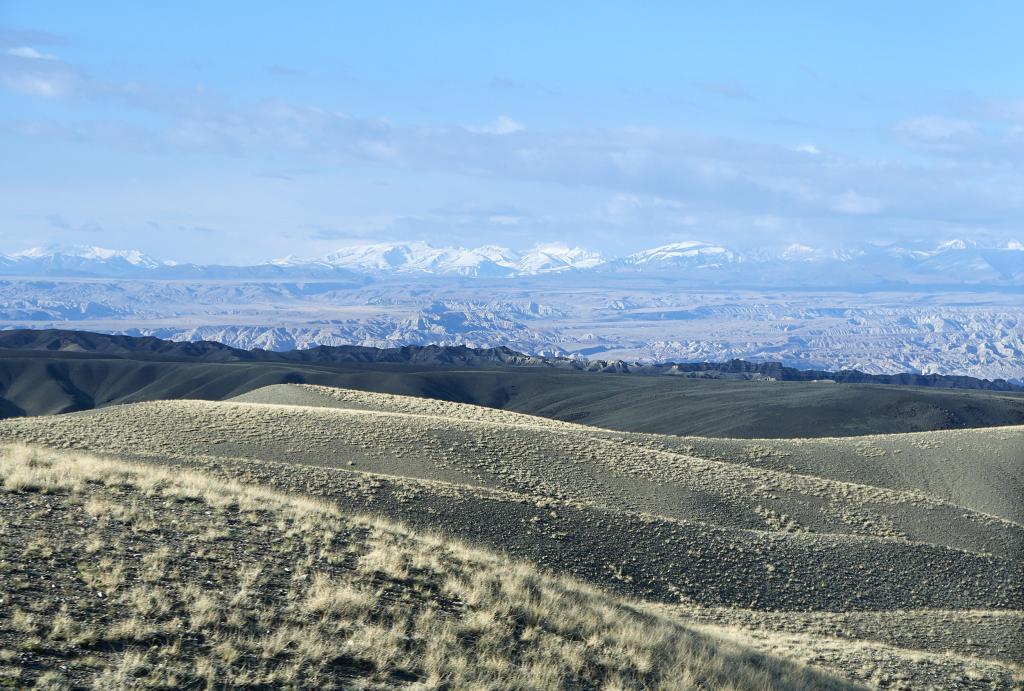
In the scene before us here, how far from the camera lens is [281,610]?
15000 mm

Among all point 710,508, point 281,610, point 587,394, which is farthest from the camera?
point 587,394

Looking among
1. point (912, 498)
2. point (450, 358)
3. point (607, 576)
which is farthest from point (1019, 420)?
point (450, 358)

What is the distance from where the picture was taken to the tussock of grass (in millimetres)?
12898

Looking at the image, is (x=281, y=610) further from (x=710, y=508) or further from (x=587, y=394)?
(x=587, y=394)

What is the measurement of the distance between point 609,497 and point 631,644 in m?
17.3

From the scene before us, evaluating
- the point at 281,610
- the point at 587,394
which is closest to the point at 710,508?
the point at 281,610

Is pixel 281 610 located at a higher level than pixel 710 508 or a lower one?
higher

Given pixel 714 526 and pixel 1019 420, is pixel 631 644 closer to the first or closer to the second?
pixel 714 526

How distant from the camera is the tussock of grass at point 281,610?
12898 millimetres

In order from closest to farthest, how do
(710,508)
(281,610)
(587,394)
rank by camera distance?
(281,610) < (710,508) < (587,394)

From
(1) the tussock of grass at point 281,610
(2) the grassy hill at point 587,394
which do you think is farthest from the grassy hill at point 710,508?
(2) the grassy hill at point 587,394

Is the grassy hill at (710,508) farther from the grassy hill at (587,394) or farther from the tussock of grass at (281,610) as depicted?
the grassy hill at (587,394)

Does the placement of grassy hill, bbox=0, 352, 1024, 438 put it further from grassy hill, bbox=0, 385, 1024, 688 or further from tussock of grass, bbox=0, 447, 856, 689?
tussock of grass, bbox=0, 447, 856, 689

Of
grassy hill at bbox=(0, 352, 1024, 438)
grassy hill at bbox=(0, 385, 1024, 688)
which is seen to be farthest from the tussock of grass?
grassy hill at bbox=(0, 352, 1024, 438)
